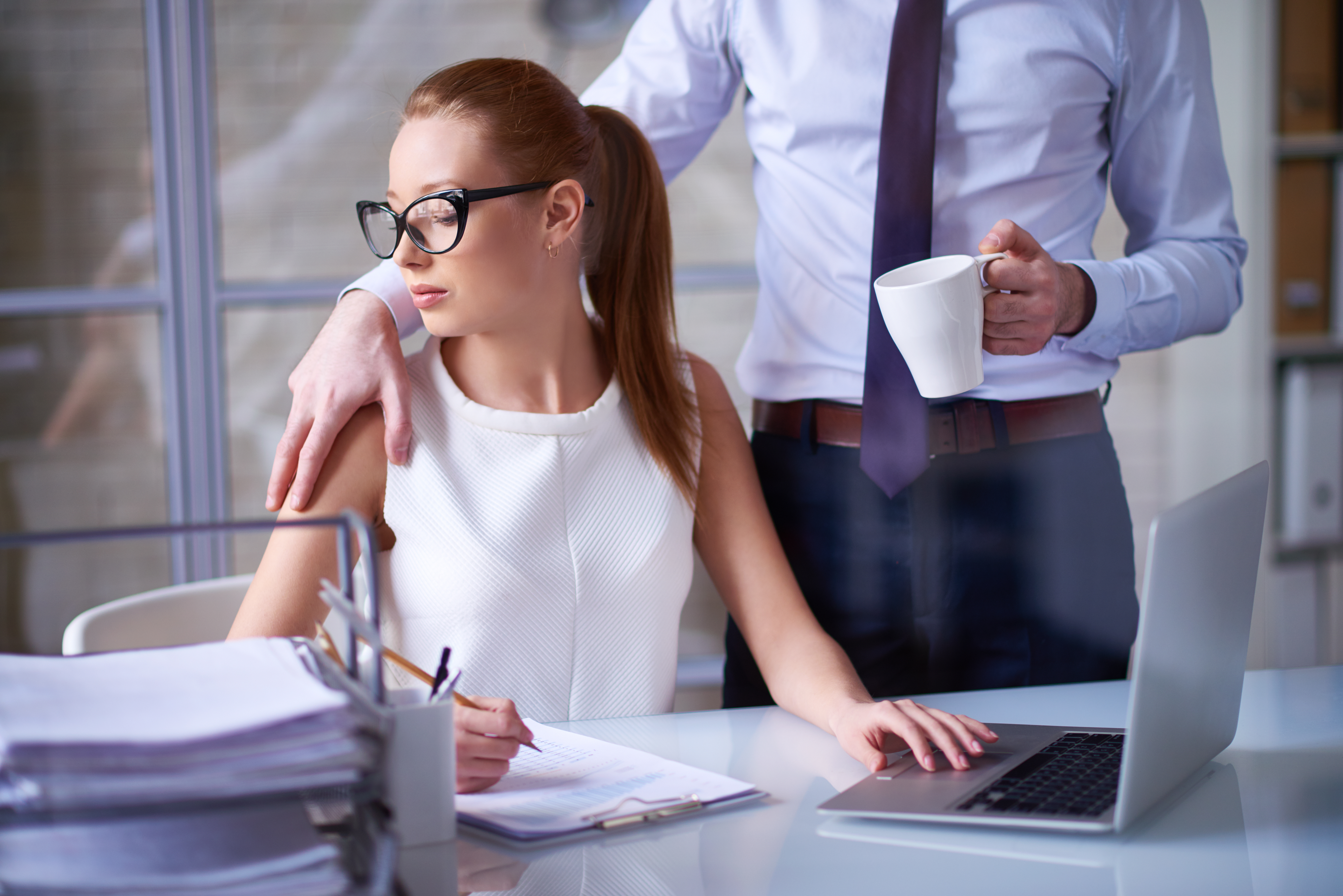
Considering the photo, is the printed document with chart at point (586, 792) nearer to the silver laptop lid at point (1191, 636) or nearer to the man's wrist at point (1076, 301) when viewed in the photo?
the silver laptop lid at point (1191, 636)

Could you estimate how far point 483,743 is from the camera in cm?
82

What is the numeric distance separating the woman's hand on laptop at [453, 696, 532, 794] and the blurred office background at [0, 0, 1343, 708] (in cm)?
199

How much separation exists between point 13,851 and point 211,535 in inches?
87.5

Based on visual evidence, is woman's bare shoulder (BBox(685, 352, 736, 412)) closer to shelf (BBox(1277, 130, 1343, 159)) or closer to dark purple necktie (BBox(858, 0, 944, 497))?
dark purple necktie (BBox(858, 0, 944, 497))

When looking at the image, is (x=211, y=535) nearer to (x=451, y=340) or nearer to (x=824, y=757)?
(x=451, y=340)

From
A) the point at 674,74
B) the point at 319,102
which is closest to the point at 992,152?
the point at 674,74

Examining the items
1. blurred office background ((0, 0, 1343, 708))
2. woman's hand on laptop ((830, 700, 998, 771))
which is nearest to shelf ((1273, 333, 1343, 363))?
blurred office background ((0, 0, 1343, 708))

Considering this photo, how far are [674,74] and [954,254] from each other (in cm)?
47

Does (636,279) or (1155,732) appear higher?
(636,279)

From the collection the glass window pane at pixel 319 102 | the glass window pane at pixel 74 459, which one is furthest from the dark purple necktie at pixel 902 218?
the glass window pane at pixel 74 459

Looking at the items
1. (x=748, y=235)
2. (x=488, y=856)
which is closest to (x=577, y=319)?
(x=488, y=856)

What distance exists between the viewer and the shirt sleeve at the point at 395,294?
4.21 ft

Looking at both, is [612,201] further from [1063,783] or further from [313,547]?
[1063,783]

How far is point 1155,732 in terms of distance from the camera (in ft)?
2.52
